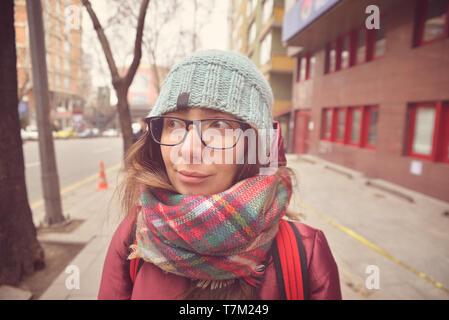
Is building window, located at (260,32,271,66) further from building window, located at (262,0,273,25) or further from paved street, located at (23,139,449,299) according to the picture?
paved street, located at (23,139,449,299)

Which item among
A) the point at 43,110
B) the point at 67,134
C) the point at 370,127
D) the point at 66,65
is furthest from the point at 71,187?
the point at 67,134

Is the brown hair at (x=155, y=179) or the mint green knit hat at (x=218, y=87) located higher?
the mint green knit hat at (x=218, y=87)

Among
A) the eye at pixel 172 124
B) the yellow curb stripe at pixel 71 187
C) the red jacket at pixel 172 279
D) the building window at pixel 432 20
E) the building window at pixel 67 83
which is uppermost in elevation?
the building window at pixel 432 20

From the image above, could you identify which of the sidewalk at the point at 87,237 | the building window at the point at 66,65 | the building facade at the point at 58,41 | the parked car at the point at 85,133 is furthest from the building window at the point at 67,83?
the parked car at the point at 85,133

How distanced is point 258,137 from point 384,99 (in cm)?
779

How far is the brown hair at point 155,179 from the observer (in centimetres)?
94

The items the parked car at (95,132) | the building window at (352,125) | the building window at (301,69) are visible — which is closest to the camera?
the building window at (352,125)

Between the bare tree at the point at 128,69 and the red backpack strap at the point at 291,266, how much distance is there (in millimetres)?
1155

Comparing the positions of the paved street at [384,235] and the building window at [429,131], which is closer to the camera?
the paved street at [384,235]

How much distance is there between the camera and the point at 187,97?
2.88 ft

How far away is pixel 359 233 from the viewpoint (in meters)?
3.98

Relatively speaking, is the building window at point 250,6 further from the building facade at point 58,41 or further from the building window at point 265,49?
the building facade at point 58,41

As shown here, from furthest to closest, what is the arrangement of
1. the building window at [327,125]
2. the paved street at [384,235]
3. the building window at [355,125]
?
the building window at [327,125]
the building window at [355,125]
the paved street at [384,235]

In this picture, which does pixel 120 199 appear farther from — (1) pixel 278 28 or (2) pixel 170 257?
(1) pixel 278 28
